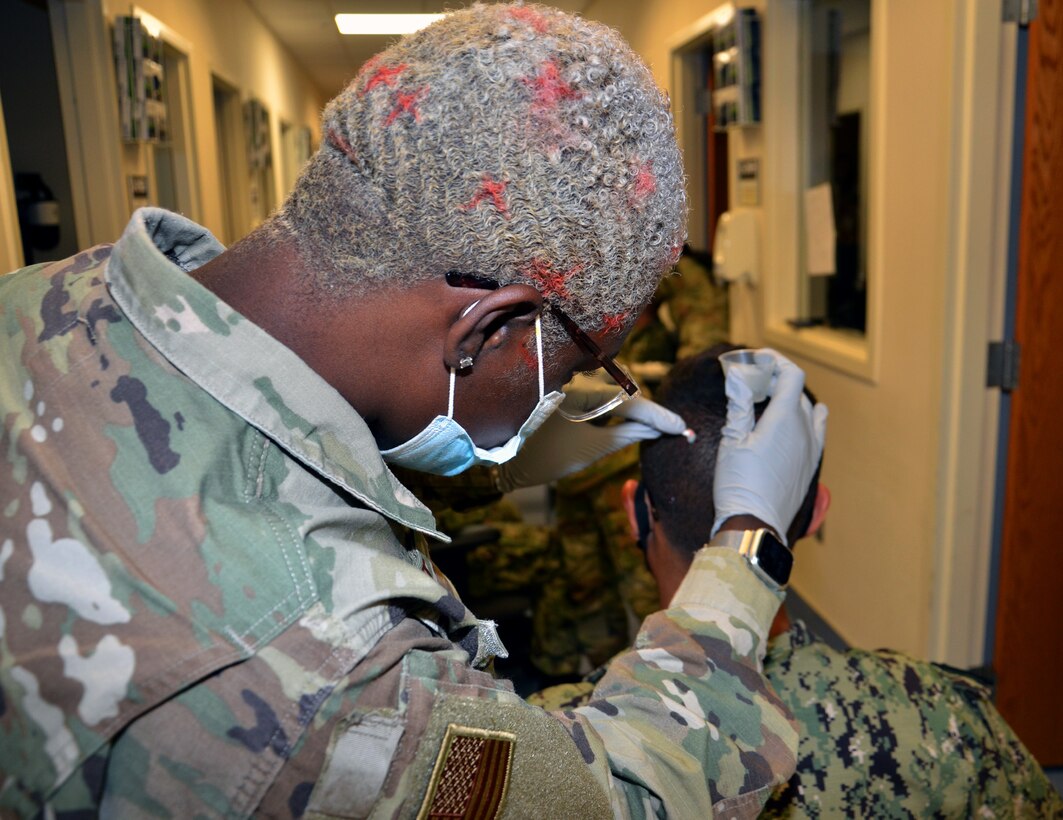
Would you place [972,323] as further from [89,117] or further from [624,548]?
[89,117]

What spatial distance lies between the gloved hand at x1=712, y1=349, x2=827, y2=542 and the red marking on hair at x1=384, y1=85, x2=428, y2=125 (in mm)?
620

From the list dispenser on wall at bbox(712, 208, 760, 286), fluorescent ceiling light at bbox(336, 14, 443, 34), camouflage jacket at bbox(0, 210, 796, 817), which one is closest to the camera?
camouflage jacket at bbox(0, 210, 796, 817)

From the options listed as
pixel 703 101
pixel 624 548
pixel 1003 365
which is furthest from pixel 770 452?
pixel 703 101

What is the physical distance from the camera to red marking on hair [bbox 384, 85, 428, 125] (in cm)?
64

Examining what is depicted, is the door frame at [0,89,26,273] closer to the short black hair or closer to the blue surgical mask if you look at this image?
the blue surgical mask

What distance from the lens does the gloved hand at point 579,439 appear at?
1248mm

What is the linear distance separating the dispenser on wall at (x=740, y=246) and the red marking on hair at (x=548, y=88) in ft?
8.36

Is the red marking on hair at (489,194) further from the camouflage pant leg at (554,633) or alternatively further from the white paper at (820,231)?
the white paper at (820,231)

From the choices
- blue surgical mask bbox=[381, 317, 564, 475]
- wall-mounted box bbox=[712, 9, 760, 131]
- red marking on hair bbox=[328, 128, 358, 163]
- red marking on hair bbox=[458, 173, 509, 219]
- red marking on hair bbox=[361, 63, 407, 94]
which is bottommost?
blue surgical mask bbox=[381, 317, 564, 475]

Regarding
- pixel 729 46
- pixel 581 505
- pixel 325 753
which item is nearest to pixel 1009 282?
pixel 581 505

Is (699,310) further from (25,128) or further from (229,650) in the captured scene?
(229,650)

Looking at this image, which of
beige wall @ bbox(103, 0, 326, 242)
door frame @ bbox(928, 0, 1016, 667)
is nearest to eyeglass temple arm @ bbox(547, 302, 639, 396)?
beige wall @ bbox(103, 0, 326, 242)

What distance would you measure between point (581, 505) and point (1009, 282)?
1.21m

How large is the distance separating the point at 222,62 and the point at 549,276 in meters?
1.46
